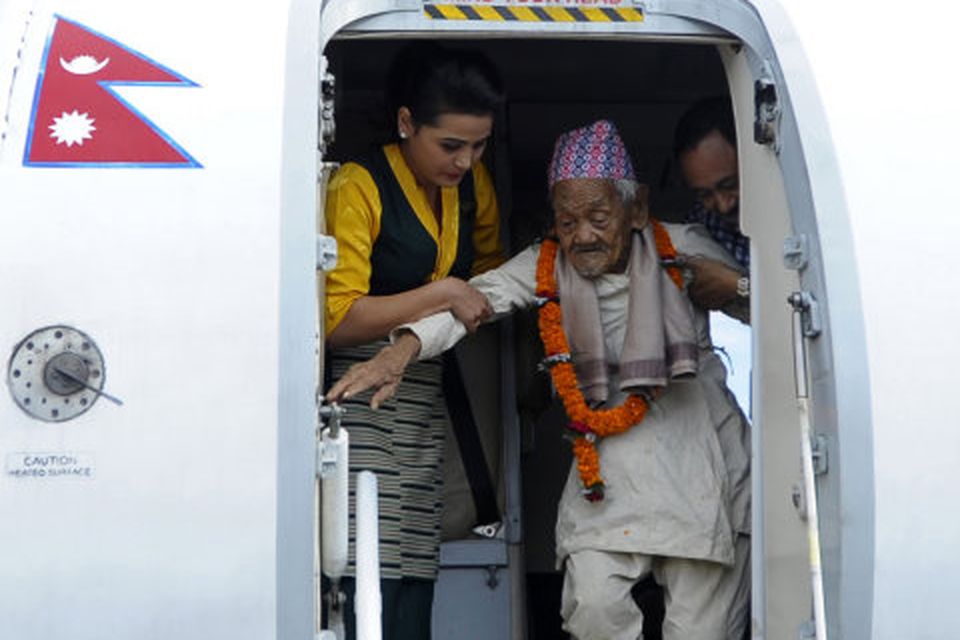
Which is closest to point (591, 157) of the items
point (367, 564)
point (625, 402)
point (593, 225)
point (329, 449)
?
point (593, 225)

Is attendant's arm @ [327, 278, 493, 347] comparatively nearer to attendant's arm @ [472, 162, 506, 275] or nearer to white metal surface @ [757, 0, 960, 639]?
attendant's arm @ [472, 162, 506, 275]

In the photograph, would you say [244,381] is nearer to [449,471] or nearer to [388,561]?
[388,561]

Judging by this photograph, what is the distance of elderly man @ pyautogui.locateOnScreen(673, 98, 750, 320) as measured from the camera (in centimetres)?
447

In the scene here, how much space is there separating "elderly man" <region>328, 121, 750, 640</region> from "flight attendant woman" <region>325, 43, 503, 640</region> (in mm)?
141

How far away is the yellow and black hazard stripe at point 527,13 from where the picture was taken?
12.7ft

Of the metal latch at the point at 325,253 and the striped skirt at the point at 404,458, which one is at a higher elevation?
the metal latch at the point at 325,253

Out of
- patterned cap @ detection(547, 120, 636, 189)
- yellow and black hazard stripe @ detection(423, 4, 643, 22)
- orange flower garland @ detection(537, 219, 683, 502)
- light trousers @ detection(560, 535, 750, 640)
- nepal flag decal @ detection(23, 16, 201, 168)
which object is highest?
yellow and black hazard stripe @ detection(423, 4, 643, 22)

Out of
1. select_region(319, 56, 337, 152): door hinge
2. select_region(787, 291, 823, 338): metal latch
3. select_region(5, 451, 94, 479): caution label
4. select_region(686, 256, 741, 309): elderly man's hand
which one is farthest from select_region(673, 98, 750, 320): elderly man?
select_region(5, 451, 94, 479): caution label

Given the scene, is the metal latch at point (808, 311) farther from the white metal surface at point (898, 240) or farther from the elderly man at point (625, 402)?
the elderly man at point (625, 402)

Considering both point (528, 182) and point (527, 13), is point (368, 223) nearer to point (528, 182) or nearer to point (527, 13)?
point (527, 13)

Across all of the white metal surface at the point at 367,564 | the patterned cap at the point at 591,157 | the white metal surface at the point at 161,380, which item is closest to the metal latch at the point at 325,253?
the white metal surface at the point at 161,380

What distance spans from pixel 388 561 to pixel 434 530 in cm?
22

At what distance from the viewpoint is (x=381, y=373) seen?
4.10 metres

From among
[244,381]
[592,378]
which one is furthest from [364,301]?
[244,381]
